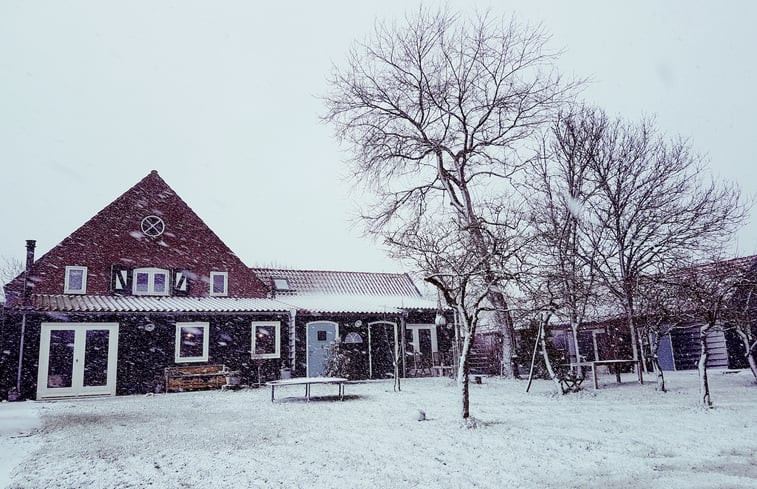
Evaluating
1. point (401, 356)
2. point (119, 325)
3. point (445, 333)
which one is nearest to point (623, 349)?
point (445, 333)

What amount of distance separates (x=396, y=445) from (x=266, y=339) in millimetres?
Result: 14435

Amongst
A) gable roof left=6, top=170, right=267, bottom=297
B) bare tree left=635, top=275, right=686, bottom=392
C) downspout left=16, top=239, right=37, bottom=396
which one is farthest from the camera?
gable roof left=6, top=170, right=267, bottom=297

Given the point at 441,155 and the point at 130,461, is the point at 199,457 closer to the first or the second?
the point at 130,461

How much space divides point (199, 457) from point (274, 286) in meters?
A: 18.5

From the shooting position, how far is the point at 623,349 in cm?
2398

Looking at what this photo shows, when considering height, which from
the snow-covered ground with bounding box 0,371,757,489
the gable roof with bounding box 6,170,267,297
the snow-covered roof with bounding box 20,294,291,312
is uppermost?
the gable roof with bounding box 6,170,267,297

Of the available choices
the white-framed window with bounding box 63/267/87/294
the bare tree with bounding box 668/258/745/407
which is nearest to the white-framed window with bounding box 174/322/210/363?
the white-framed window with bounding box 63/267/87/294

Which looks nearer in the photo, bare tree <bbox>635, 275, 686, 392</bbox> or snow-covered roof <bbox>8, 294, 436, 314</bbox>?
bare tree <bbox>635, 275, 686, 392</bbox>

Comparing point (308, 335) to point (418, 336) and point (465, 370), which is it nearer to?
point (418, 336)

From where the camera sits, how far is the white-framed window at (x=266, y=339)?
20.8m

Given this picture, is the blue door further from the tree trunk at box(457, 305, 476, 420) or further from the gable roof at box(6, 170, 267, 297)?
the tree trunk at box(457, 305, 476, 420)

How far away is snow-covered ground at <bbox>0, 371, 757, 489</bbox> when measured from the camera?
5.77 m

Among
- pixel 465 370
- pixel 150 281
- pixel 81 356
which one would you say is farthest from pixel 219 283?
pixel 465 370

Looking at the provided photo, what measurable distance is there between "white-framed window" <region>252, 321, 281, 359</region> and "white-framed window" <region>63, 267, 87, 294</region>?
6532 mm
